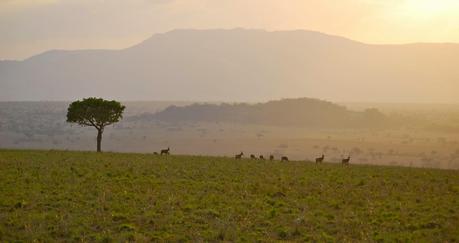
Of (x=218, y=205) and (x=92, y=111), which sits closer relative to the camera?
(x=218, y=205)

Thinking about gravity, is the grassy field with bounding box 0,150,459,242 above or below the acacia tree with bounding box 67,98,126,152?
below

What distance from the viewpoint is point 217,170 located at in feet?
125

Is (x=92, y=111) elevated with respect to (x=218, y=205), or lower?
elevated

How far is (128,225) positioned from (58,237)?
2818 mm

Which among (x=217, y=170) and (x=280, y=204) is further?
(x=217, y=170)

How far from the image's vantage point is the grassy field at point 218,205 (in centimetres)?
2055

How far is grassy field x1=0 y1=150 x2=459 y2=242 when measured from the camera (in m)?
20.5

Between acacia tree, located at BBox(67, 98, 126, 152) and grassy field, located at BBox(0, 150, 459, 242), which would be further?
acacia tree, located at BBox(67, 98, 126, 152)

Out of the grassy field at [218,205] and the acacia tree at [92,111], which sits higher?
the acacia tree at [92,111]

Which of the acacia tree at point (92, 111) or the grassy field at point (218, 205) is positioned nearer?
the grassy field at point (218, 205)

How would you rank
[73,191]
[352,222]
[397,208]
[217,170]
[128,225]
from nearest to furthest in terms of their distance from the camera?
1. [128,225]
2. [352,222]
3. [397,208]
4. [73,191]
5. [217,170]

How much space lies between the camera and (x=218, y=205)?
2528 cm

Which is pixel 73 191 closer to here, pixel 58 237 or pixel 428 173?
pixel 58 237

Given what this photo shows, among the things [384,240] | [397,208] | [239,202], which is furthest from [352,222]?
[239,202]
